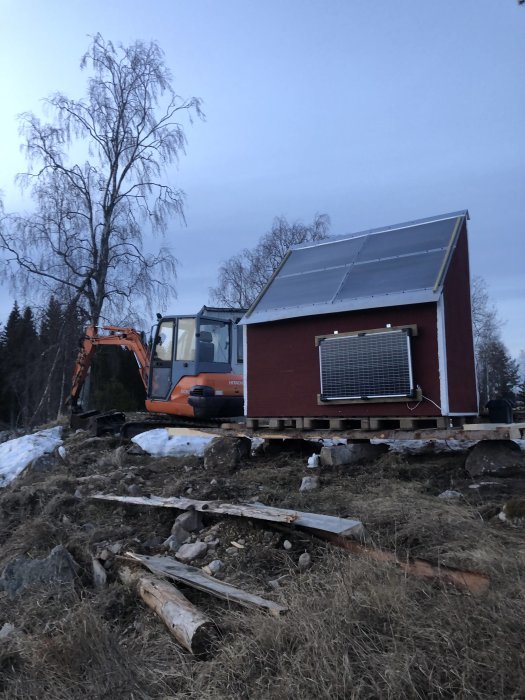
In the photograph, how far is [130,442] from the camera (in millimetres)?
11758

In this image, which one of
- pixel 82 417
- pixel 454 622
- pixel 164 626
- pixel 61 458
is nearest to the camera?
pixel 454 622

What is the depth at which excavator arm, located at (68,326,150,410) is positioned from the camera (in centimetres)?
1467

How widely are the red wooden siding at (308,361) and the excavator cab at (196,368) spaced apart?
2818 mm

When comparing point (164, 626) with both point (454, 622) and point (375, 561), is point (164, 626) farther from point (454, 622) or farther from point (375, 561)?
point (454, 622)

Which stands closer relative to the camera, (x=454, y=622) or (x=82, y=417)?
(x=454, y=622)

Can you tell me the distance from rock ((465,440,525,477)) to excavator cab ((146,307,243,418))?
5842 millimetres

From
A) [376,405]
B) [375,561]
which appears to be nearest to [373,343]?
[376,405]

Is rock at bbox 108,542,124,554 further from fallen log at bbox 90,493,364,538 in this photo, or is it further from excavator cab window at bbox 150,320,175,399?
excavator cab window at bbox 150,320,175,399

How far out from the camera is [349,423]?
8.77 m

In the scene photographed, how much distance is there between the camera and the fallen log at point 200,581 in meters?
3.95

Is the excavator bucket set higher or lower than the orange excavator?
lower

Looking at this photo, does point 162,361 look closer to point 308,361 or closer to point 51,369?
point 308,361

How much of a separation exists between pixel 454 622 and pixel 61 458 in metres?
8.48

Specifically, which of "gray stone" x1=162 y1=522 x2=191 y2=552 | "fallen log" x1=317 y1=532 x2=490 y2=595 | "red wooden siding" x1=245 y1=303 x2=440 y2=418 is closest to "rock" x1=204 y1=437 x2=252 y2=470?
"red wooden siding" x1=245 y1=303 x2=440 y2=418
